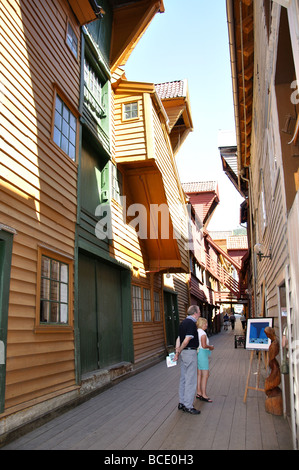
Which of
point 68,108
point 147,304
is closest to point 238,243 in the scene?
point 147,304

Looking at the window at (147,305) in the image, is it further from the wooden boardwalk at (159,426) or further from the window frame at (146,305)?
the wooden boardwalk at (159,426)

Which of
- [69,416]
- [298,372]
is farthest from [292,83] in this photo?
[69,416]

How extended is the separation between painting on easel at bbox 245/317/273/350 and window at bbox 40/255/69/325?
3320 millimetres

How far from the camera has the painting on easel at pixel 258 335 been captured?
6.50 metres

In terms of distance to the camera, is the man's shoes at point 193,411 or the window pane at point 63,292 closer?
the man's shoes at point 193,411

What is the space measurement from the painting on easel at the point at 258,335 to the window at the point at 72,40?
6.64 metres

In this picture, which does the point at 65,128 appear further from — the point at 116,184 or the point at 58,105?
the point at 116,184

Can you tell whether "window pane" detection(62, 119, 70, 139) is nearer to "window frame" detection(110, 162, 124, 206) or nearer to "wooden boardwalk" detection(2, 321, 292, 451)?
"window frame" detection(110, 162, 124, 206)

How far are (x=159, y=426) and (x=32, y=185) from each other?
3880 mm

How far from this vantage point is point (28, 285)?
5176 mm

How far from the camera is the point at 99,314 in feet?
26.7

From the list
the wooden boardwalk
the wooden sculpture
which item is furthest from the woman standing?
the wooden sculpture

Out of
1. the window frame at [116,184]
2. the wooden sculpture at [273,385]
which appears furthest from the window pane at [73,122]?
the wooden sculpture at [273,385]
